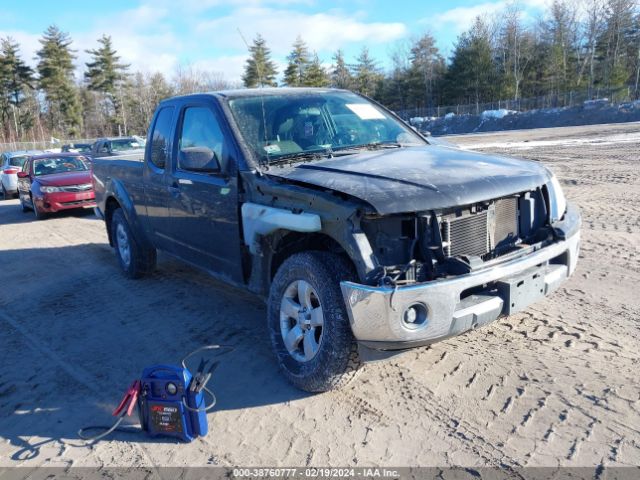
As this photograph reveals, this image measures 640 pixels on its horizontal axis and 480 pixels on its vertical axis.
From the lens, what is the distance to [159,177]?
5.40m

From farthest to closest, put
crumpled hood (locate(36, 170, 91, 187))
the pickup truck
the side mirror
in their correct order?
crumpled hood (locate(36, 170, 91, 187))
the side mirror
the pickup truck

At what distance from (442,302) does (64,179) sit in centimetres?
1184

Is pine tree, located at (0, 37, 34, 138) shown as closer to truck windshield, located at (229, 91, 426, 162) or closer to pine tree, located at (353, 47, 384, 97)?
pine tree, located at (353, 47, 384, 97)

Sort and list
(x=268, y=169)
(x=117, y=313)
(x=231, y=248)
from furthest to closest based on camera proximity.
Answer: (x=117, y=313) → (x=231, y=248) → (x=268, y=169)

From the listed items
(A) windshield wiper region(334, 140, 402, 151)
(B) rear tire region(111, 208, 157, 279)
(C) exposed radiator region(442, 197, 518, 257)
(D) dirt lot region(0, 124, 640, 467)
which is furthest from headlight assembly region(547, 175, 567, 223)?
(B) rear tire region(111, 208, 157, 279)

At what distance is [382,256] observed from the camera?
3262 mm

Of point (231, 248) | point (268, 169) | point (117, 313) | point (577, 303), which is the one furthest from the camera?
point (117, 313)

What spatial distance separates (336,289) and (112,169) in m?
4.56

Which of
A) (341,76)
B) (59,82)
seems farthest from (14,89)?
(341,76)

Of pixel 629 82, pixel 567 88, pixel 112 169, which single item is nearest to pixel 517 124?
pixel 567 88

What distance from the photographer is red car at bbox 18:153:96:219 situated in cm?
1230

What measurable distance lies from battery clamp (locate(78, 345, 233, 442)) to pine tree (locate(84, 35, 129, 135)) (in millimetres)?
65132

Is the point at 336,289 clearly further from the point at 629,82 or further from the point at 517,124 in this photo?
the point at 629,82

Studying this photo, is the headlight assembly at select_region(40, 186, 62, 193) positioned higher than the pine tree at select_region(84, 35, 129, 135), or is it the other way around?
the pine tree at select_region(84, 35, 129, 135)
